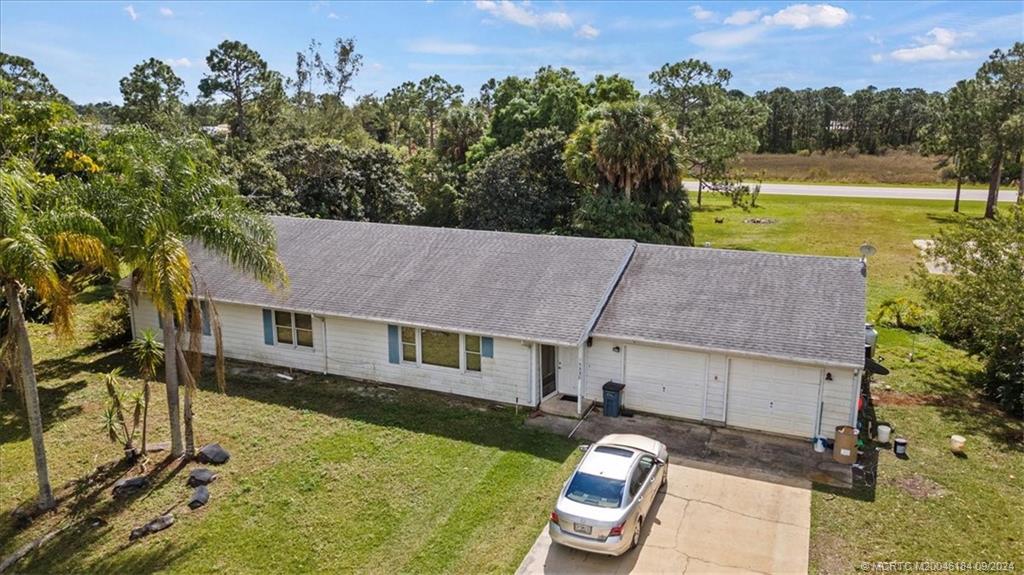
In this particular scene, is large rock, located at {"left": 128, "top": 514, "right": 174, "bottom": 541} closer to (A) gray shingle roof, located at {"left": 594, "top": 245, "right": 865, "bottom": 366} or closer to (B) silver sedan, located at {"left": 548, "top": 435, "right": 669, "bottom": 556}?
(B) silver sedan, located at {"left": 548, "top": 435, "right": 669, "bottom": 556}

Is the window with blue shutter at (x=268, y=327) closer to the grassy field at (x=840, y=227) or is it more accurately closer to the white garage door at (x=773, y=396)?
the white garage door at (x=773, y=396)

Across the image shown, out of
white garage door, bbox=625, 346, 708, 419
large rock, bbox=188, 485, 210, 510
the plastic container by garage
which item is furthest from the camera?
white garage door, bbox=625, 346, 708, 419

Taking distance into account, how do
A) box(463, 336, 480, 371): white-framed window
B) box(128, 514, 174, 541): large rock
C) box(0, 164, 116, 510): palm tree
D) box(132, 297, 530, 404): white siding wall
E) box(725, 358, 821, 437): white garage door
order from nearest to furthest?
box(0, 164, 116, 510): palm tree
box(128, 514, 174, 541): large rock
box(725, 358, 821, 437): white garage door
box(132, 297, 530, 404): white siding wall
box(463, 336, 480, 371): white-framed window

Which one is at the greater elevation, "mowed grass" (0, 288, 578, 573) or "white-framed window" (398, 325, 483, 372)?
Result: "white-framed window" (398, 325, 483, 372)

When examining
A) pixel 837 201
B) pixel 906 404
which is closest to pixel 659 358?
pixel 906 404

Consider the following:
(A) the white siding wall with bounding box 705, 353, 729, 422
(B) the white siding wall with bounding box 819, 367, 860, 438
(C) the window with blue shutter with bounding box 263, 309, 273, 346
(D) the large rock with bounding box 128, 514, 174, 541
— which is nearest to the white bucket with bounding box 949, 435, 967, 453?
(B) the white siding wall with bounding box 819, 367, 860, 438
